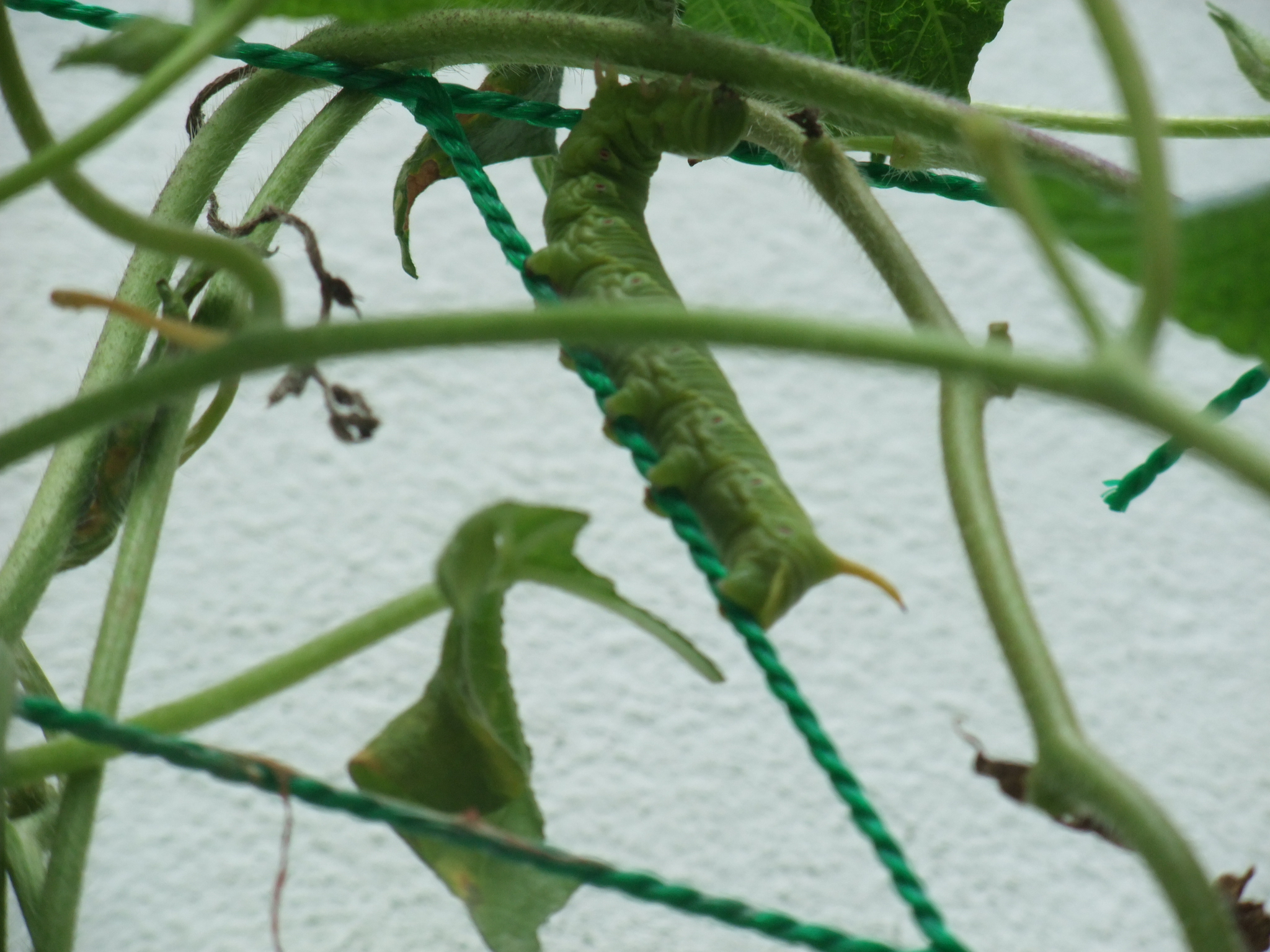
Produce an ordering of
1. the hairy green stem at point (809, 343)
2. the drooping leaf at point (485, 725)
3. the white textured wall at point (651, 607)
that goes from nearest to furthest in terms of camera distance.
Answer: the hairy green stem at point (809, 343)
the drooping leaf at point (485, 725)
the white textured wall at point (651, 607)

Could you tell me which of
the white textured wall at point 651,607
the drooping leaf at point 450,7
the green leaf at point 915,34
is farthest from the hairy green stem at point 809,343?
the white textured wall at point 651,607

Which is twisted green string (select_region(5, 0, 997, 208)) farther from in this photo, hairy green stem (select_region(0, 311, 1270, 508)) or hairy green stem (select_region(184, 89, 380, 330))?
hairy green stem (select_region(0, 311, 1270, 508))

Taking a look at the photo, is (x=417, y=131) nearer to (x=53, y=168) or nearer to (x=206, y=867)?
(x=206, y=867)

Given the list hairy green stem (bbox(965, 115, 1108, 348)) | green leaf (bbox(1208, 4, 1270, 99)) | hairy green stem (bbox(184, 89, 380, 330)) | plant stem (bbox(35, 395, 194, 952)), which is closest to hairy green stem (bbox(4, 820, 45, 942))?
plant stem (bbox(35, 395, 194, 952))

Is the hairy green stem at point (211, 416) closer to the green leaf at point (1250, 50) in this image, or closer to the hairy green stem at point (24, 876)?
the hairy green stem at point (24, 876)

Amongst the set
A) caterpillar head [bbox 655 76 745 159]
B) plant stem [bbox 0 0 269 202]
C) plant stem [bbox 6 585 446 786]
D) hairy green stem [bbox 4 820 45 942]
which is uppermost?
caterpillar head [bbox 655 76 745 159]

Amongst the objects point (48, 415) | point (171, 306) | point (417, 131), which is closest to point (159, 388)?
point (48, 415)

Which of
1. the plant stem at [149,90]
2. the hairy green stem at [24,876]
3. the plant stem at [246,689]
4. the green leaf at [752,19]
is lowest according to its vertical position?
the hairy green stem at [24,876]
